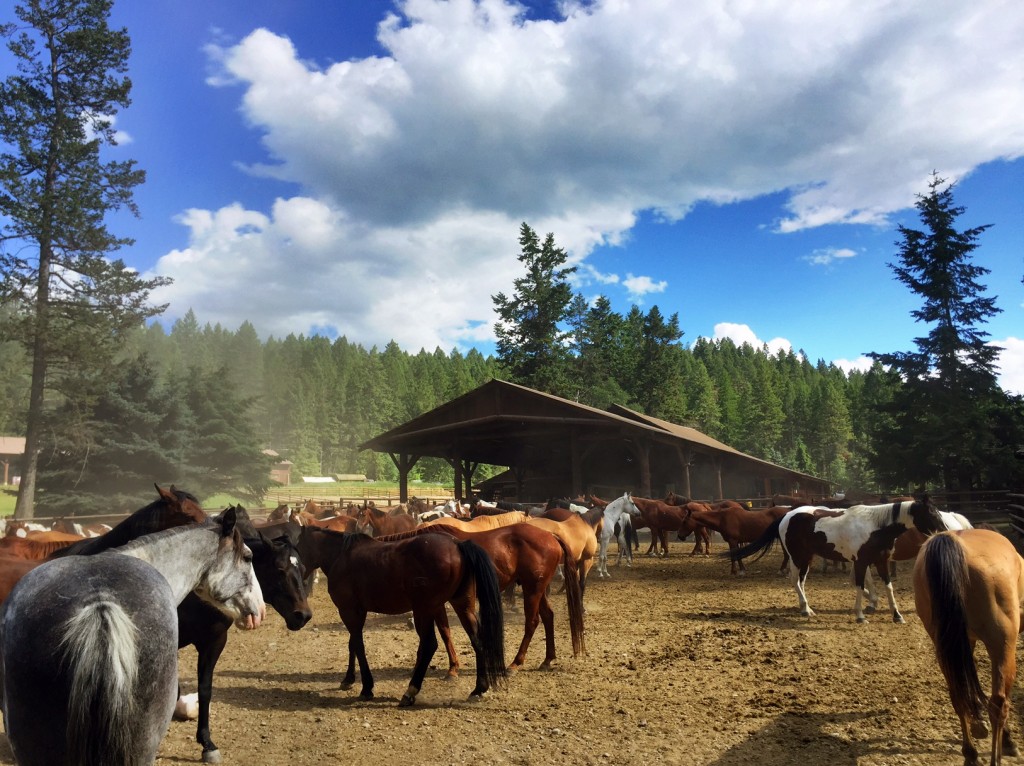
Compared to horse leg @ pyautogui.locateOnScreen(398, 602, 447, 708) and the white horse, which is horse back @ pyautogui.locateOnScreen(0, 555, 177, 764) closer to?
horse leg @ pyautogui.locateOnScreen(398, 602, 447, 708)

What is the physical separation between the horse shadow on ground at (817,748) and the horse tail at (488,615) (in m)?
2.18

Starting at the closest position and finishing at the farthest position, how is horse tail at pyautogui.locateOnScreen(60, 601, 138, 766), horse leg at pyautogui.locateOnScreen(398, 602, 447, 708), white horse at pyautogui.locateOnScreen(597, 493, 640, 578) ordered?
horse tail at pyautogui.locateOnScreen(60, 601, 138, 766), horse leg at pyautogui.locateOnScreen(398, 602, 447, 708), white horse at pyautogui.locateOnScreen(597, 493, 640, 578)

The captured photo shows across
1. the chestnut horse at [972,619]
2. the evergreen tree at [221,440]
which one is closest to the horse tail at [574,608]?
the chestnut horse at [972,619]

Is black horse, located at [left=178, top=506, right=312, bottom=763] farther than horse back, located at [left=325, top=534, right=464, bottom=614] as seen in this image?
No

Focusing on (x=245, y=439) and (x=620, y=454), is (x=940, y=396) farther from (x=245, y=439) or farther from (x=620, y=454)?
(x=245, y=439)

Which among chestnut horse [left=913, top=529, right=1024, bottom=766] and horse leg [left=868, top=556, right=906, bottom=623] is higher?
chestnut horse [left=913, top=529, right=1024, bottom=766]

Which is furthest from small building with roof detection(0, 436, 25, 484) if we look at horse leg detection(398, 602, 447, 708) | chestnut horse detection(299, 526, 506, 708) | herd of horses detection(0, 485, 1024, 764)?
horse leg detection(398, 602, 447, 708)

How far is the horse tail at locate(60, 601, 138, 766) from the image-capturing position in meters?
2.37

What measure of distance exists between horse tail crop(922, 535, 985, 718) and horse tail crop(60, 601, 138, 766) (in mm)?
4648

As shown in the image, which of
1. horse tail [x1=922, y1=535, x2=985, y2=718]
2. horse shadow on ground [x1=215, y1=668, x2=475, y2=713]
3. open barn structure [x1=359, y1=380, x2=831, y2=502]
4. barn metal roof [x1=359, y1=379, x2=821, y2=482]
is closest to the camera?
horse tail [x1=922, y1=535, x2=985, y2=718]

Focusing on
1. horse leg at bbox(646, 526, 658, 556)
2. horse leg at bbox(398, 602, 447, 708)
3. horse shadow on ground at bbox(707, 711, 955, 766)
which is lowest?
horse leg at bbox(646, 526, 658, 556)

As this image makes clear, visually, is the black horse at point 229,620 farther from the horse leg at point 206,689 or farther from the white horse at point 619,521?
the white horse at point 619,521

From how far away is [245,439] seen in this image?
1356 inches

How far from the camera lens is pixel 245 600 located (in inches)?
160
